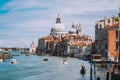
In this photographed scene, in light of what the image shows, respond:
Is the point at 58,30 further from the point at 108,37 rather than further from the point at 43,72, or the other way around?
the point at 43,72

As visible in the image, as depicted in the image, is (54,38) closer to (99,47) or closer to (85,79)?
(99,47)

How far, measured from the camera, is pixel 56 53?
125500mm

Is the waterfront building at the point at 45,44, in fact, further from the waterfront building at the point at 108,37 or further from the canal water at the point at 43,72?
the canal water at the point at 43,72

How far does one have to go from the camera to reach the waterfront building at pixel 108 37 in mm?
54066

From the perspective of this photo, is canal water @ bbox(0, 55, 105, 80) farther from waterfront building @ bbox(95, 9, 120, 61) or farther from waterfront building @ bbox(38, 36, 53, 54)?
waterfront building @ bbox(38, 36, 53, 54)

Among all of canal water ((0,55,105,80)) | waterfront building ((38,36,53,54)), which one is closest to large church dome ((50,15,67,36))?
waterfront building ((38,36,53,54))

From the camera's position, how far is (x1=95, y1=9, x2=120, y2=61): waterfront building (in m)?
54.1

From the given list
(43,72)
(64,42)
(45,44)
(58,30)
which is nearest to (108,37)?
(43,72)

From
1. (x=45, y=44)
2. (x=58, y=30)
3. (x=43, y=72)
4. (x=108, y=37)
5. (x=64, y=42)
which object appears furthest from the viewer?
(x=58, y=30)

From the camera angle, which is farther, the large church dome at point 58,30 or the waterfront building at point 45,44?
the large church dome at point 58,30

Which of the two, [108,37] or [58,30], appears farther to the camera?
[58,30]

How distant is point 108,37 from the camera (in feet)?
181

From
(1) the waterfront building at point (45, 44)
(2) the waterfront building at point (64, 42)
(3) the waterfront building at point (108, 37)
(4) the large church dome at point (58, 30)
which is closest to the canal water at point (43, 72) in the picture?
(3) the waterfront building at point (108, 37)

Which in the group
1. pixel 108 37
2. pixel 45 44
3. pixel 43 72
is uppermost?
pixel 45 44
